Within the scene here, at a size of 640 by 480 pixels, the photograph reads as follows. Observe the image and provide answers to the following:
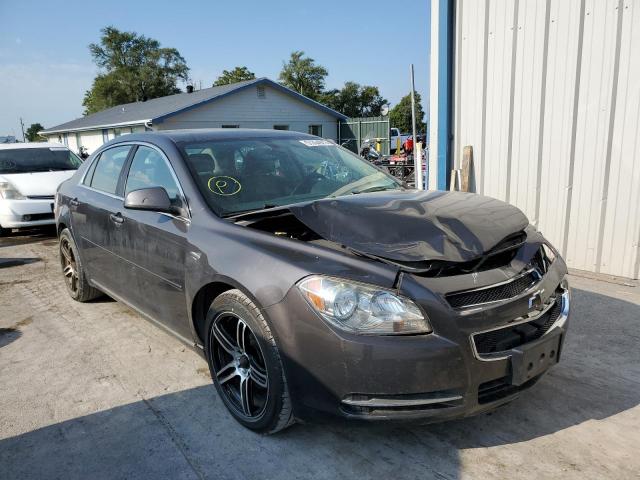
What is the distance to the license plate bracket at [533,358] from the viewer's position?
224 cm

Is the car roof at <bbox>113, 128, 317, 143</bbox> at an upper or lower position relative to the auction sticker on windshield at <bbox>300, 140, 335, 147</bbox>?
upper

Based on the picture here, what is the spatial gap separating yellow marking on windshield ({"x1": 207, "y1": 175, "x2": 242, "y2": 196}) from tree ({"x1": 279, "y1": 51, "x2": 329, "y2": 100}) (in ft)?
185

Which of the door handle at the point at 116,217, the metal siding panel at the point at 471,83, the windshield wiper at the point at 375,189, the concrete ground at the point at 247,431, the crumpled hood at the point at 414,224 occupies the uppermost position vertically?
the metal siding panel at the point at 471,83

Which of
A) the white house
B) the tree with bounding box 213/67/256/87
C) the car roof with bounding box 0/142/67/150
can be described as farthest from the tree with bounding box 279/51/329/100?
the car roof with bounding box 0/142/67/150

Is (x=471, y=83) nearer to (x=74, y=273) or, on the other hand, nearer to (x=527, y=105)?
(x=527, y=105)

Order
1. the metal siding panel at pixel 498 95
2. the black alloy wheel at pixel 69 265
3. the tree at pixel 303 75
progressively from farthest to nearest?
1. the tree at pixel 303 75
2. the metal siding panel at pixel 498 95
3. the black alloy wheel at pixel 69 265

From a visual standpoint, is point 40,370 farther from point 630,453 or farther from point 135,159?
point 630,453

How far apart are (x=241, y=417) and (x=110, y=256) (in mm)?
1974

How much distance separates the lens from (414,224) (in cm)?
252

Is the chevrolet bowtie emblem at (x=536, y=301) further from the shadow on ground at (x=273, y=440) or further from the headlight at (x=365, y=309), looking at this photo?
the shadow on ground at (x=273, y=440)

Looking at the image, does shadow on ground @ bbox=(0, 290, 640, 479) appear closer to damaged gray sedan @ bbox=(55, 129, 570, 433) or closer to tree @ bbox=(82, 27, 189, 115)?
damaged gray sedan @ bbox=(55, 129, 570, 433)

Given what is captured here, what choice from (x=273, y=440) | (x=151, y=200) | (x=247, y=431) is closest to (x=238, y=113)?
(x=151, y=200)

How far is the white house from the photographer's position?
998 inches

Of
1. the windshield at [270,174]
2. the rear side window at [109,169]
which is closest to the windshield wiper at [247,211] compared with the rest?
the windshield at [270,174]
